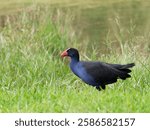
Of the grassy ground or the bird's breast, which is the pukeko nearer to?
the bird's breast

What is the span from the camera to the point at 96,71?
5.80 m

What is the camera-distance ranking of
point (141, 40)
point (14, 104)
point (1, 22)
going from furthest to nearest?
point (1, 22)
point (141, 40)
point (14, 104)

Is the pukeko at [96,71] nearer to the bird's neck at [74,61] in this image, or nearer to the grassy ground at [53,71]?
the bird's neck at [74,61]

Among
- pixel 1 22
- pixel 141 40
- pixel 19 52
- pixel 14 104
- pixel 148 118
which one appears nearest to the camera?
pixel 148 118

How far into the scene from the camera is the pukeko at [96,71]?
5.77m

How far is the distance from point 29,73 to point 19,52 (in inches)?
28.5

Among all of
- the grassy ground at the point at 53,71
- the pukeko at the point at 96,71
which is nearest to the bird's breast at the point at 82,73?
the pukeko at the point at 96,71

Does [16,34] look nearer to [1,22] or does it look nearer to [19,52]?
[19,52]

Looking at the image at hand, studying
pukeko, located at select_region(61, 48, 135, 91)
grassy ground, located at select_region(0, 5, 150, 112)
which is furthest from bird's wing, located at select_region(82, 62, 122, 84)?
grassy ground, located at select_region(0, 5, 150, 112)

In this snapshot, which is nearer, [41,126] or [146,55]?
[41,126]

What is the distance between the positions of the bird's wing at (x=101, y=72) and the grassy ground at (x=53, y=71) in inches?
5.2

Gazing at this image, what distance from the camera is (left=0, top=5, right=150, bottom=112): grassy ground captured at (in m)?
5.27

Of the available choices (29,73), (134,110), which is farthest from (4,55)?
(134,110)

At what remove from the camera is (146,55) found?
27.0 ft
